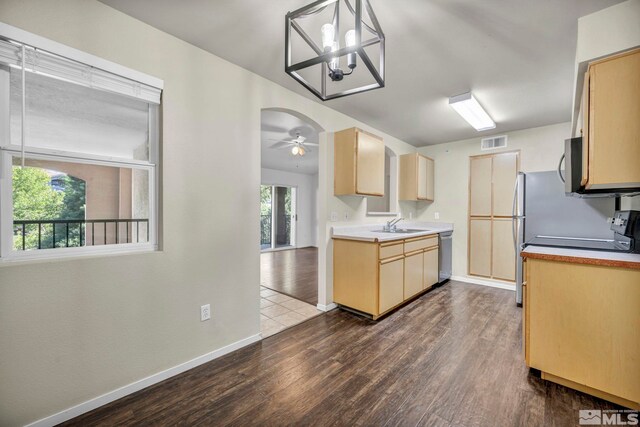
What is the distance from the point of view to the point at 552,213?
116 inches

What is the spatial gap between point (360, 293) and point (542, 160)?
3.37 meters

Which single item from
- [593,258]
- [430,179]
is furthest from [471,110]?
[593,258]

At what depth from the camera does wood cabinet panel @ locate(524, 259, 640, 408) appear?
153 cm

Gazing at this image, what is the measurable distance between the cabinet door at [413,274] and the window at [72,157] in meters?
2.71

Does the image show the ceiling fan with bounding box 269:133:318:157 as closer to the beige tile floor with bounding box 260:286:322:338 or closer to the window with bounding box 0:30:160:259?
the beige tile floor with bounding box 260:286:322:338

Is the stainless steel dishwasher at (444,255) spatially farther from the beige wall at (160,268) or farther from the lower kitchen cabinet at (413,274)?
the beige wall at (160,268)

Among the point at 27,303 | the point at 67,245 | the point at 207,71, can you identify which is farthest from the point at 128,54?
the point at 27,303

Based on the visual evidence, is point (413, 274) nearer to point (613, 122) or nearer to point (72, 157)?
point (613, 122)

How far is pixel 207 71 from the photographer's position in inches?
81.8

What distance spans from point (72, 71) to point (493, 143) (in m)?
4.99

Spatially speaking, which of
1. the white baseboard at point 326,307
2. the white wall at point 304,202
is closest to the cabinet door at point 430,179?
the white baseboard at point 326,307

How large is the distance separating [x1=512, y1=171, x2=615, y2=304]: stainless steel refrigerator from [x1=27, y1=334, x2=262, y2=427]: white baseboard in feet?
10.6

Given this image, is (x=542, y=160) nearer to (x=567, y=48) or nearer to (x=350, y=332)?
(x=567, y=48)

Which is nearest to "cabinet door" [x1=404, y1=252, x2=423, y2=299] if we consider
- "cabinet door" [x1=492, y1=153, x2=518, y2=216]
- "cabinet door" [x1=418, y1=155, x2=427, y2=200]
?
"cabinet door" [x1=418, y1=155, x2=427, y2=200]
